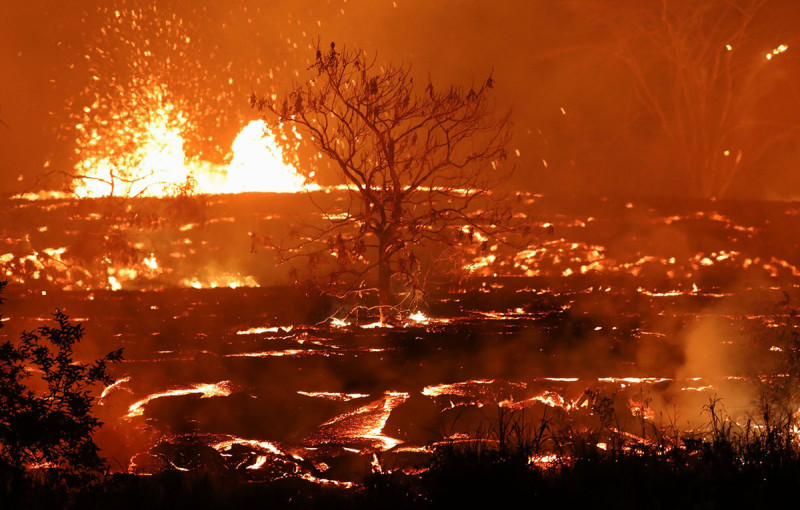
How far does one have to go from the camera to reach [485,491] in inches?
205

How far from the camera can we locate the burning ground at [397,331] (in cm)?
883

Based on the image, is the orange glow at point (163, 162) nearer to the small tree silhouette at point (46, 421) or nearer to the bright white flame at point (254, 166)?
the bright white flame at point (254, 166)

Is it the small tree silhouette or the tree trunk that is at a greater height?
the tree trunk

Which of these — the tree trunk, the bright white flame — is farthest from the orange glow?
the tree trunk

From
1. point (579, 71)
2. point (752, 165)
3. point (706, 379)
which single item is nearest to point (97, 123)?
point (579, 71)

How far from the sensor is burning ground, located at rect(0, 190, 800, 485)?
8.83 meters

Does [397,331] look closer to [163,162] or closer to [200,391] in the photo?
[200,391]

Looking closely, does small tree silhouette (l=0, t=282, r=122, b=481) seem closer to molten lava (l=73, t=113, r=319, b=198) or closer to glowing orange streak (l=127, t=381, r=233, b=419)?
glowing orange streak (l=127, t=381, r=233, b=419)

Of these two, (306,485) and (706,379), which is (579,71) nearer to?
(706,379)

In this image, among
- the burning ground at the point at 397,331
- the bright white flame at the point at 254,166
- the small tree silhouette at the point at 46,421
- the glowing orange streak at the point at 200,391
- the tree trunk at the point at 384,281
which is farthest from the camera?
the bright white flame at the point at 254,166

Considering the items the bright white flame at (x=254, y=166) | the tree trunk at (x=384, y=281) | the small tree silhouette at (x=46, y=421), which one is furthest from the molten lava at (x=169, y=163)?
the small tree silhouette at (x=46, y=421)

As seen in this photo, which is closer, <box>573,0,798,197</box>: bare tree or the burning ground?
the burning ground

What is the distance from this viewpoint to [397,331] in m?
13.3

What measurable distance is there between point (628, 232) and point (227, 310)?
9.46m
